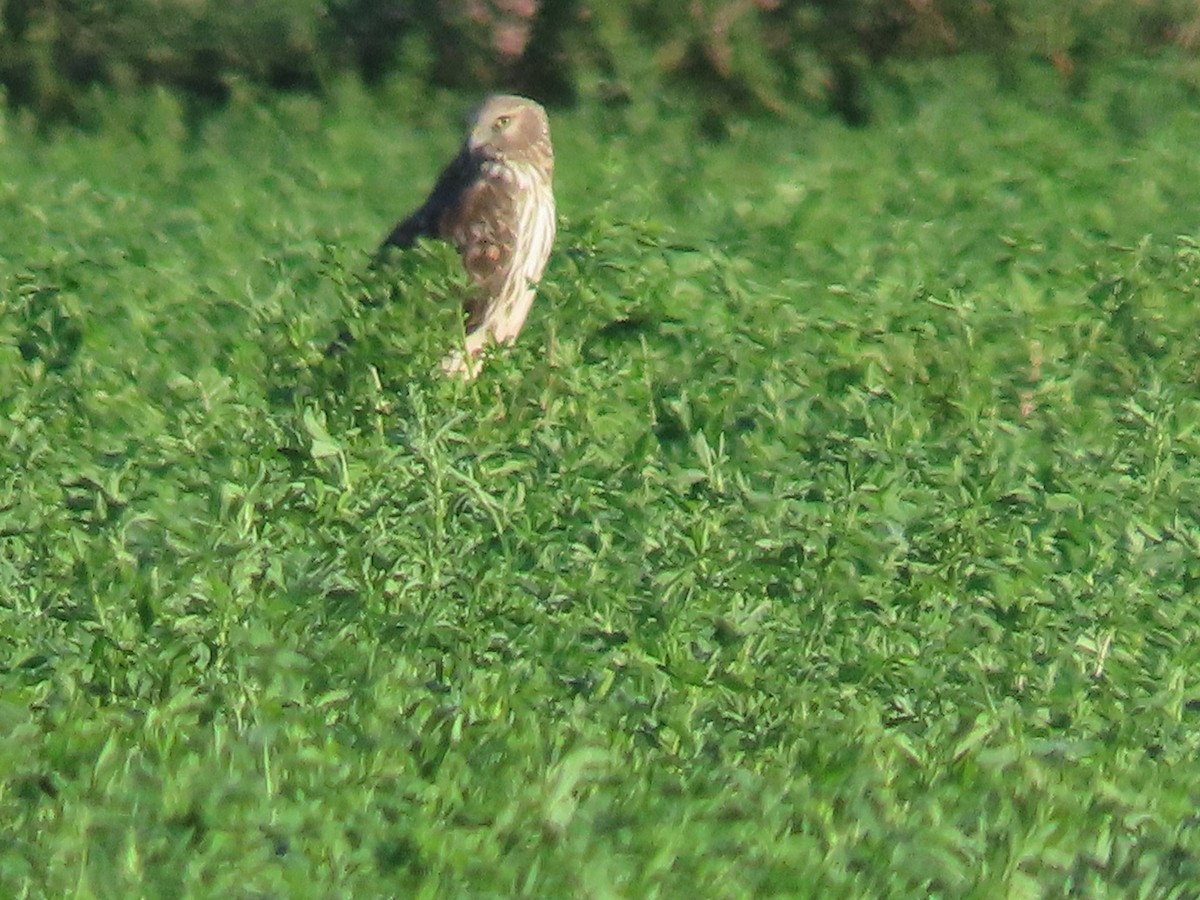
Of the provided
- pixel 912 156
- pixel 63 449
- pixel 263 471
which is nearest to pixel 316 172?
pixel 912 156

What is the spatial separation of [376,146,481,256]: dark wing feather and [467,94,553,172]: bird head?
0.06m

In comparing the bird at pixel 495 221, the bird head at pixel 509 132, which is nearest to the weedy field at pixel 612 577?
the bird at pixel 495 221

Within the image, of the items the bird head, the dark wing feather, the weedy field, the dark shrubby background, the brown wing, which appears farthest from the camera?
the dark shrubby background

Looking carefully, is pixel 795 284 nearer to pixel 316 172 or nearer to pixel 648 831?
pixel 316 172

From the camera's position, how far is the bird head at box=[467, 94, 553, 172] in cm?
788

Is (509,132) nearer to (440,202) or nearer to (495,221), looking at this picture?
(440,202)

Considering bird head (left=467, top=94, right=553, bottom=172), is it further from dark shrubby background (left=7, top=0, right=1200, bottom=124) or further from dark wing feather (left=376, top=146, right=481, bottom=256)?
dark shrubby background (left=7, top=0, right=1200, bottom=124)

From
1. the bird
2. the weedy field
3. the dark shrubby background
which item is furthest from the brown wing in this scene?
the dark shrubby background

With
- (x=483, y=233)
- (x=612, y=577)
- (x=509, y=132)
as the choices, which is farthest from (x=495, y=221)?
(x=612, y=577)

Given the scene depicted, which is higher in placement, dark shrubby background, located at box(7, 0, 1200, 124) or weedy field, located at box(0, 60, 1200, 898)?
weedy field, located at box(0, 60, 1200, 898)

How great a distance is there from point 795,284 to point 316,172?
12.5 ft

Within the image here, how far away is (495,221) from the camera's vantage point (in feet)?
25.0

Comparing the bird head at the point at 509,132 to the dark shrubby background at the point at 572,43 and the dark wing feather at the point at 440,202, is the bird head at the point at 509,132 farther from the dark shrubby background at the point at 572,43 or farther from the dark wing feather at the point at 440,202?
the dark shrubby background at the point at 572,43

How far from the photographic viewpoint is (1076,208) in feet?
32.9
